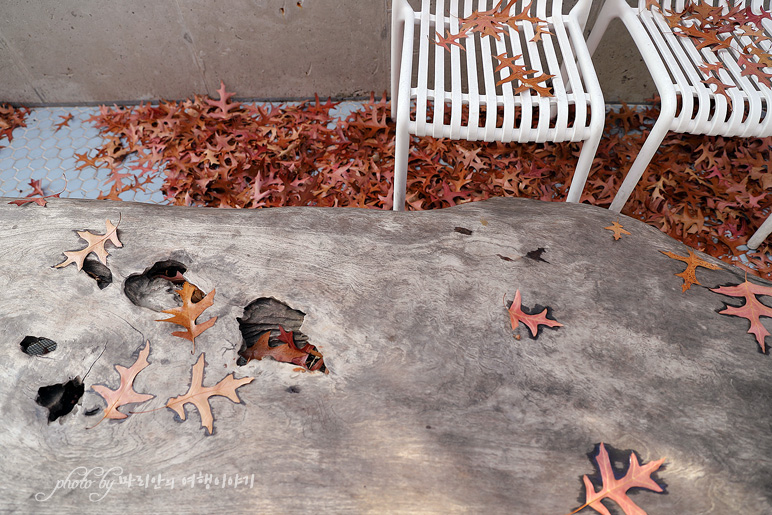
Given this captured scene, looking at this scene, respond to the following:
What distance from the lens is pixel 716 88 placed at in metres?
1.56

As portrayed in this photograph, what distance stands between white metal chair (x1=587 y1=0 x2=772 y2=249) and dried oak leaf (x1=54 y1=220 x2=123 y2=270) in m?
1.74

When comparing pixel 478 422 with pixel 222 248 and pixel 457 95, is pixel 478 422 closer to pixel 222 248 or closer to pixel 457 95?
pixel 222 248

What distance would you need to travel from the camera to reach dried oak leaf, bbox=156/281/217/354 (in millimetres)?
1023

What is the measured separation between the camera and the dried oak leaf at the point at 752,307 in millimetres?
1027

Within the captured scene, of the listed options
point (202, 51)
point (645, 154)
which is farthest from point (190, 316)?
point (202, 51)

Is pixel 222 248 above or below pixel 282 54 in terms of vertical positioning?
below

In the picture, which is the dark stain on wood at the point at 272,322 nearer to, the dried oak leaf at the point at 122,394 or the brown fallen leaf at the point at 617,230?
the dried oak leaf at the point at 122,394

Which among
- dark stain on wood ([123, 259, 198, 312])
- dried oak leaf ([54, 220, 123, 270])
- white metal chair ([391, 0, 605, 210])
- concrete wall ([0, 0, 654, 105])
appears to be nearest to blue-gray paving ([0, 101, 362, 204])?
concrete wall ([0, 0, 654, 105])

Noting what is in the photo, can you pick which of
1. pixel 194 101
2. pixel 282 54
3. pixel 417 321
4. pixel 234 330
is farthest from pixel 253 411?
pixel 194 101

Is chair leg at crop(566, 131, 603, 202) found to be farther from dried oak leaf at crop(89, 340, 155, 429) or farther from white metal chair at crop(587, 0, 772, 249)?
dried oak leaf at crop(89, 340, 155, 429)

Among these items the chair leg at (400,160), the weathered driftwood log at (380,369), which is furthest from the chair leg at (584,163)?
the chair leg at (400,160)

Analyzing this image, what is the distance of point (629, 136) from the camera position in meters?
2.35

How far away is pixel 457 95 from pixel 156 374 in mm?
1268

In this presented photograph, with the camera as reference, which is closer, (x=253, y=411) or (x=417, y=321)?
(x=253, y=411)
